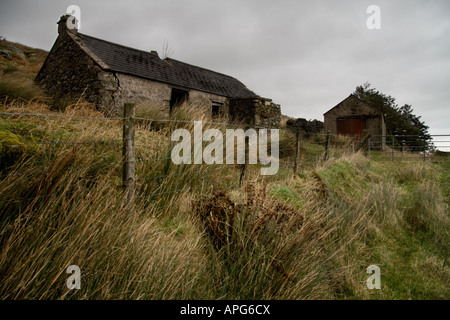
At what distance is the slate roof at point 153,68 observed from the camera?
376 inches

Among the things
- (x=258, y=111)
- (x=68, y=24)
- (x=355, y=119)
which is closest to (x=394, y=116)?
(x=355, y=119)

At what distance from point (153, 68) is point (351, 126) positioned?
14420mm

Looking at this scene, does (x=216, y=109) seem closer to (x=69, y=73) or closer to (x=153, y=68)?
(x=153, y=68)

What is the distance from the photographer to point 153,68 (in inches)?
436

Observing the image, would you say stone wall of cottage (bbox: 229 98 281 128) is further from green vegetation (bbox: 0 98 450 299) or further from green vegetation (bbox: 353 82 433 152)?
green vegetation (bbox: 353 82 433 152)

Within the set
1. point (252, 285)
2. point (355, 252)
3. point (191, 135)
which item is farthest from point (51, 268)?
point (355, 252)

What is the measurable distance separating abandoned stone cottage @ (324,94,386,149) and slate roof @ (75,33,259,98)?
8361 millimetres

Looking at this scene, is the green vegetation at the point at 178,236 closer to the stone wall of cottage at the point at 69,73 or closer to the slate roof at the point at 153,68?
the stone wall of cottage at the point at 69,73

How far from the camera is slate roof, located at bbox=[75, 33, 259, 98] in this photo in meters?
9.55

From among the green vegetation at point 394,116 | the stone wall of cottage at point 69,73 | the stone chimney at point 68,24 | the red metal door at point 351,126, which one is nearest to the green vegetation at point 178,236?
the stone wall of cottage at point 69,73

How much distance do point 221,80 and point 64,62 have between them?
7.34 meters

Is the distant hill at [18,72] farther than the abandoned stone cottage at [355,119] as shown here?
No

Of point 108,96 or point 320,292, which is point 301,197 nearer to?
point 320,292
